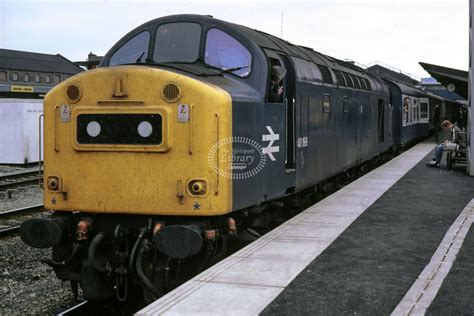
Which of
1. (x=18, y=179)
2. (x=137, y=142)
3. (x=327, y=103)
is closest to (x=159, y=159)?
(x=137, y=142)

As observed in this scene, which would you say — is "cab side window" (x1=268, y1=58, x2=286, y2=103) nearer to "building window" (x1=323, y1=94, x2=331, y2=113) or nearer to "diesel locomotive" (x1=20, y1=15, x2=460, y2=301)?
"diesel locomotive" (x1=20, y1=15, x2=460, y2=301)

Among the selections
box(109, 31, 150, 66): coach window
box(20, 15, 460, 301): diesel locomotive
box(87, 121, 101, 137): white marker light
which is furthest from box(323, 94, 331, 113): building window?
box(87, 121, 101, 137): white marker light

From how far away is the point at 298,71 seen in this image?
833 centimetres

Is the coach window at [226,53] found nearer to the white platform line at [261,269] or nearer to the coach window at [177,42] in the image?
the coach window at [177,42]

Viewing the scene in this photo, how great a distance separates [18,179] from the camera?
1745cm

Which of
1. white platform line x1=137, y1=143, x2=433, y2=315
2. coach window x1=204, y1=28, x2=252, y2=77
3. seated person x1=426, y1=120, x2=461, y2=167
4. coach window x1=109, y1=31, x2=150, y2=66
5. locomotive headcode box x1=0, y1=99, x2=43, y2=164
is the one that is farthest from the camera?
locomotive headcode box x1=0, y1=99, x2=43, y2=164

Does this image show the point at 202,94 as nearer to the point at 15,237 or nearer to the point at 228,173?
the point at 228,173

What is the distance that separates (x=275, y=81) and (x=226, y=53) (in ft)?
2.34

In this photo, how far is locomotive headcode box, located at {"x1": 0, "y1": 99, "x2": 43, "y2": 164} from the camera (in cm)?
2130

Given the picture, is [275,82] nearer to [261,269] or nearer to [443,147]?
[261,269]

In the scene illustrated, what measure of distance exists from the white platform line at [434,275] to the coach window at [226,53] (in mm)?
2989

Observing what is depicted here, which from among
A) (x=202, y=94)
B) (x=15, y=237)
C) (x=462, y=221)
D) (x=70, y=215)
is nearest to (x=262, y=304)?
(x=202, y=94)

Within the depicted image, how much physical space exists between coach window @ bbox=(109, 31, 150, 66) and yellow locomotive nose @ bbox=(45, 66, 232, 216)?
3.92 feet

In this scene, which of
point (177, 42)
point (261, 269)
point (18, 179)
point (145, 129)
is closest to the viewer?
point (145, 129)
